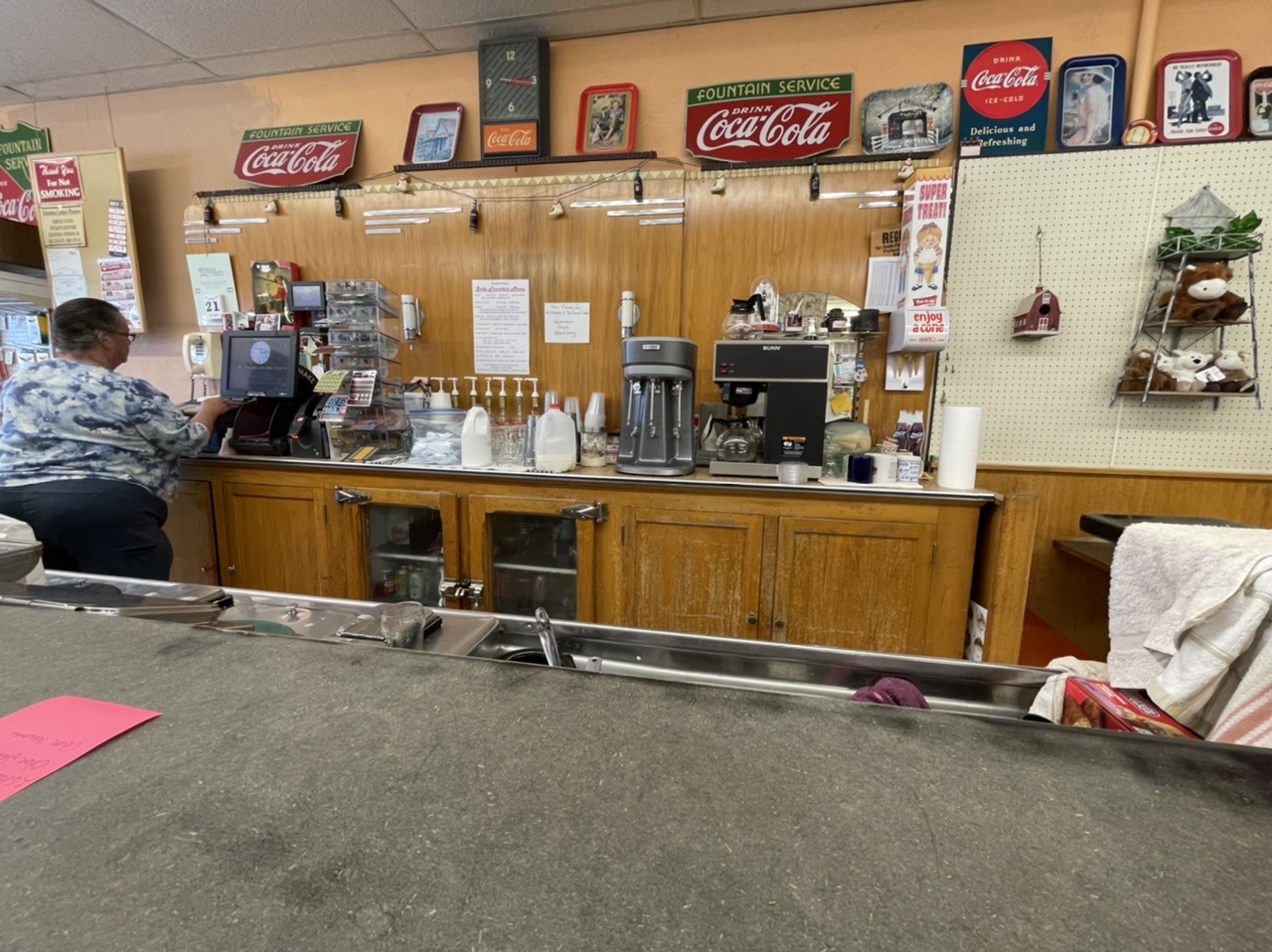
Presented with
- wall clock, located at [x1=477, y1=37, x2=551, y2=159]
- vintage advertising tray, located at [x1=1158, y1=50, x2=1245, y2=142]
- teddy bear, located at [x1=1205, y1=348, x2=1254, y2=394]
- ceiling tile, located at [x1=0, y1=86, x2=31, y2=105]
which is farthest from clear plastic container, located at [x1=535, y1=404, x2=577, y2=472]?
ceiling tile, located at [x1=0, y1=86, x2=31, y2=105]

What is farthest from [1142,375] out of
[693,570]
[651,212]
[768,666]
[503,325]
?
[503,325]

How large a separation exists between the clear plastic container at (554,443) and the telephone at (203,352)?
84.2 inches

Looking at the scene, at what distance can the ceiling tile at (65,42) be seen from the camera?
264cm

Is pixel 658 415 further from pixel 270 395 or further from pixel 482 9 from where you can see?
pixel 482 9

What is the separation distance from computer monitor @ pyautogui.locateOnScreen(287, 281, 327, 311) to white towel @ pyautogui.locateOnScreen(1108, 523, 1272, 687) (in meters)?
3.37

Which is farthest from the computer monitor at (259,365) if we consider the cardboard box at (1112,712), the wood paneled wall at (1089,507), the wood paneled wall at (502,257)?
the wood paneled wall at (1089,507)

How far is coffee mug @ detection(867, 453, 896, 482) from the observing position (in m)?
2.07

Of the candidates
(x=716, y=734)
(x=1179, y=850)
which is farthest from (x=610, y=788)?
(x=1179, y=850)

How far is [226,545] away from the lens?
2.56 metres

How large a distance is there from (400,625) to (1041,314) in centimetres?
269

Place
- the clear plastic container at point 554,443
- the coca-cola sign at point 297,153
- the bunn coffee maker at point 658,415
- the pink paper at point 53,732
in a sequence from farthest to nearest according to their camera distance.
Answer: the coca-cola sign at point 297,153, the clear plastic container at point 554,443, the bunn coffee maker at point 658,415, the pink paper at point 53,732

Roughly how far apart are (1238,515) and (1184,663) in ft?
7.56

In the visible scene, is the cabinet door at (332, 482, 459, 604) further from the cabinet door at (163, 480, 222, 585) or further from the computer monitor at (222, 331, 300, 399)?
the cabinet door at (163, 480, 222, 585)

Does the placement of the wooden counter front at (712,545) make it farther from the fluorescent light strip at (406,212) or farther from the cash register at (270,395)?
the fluorescent light strip at (406,212)
